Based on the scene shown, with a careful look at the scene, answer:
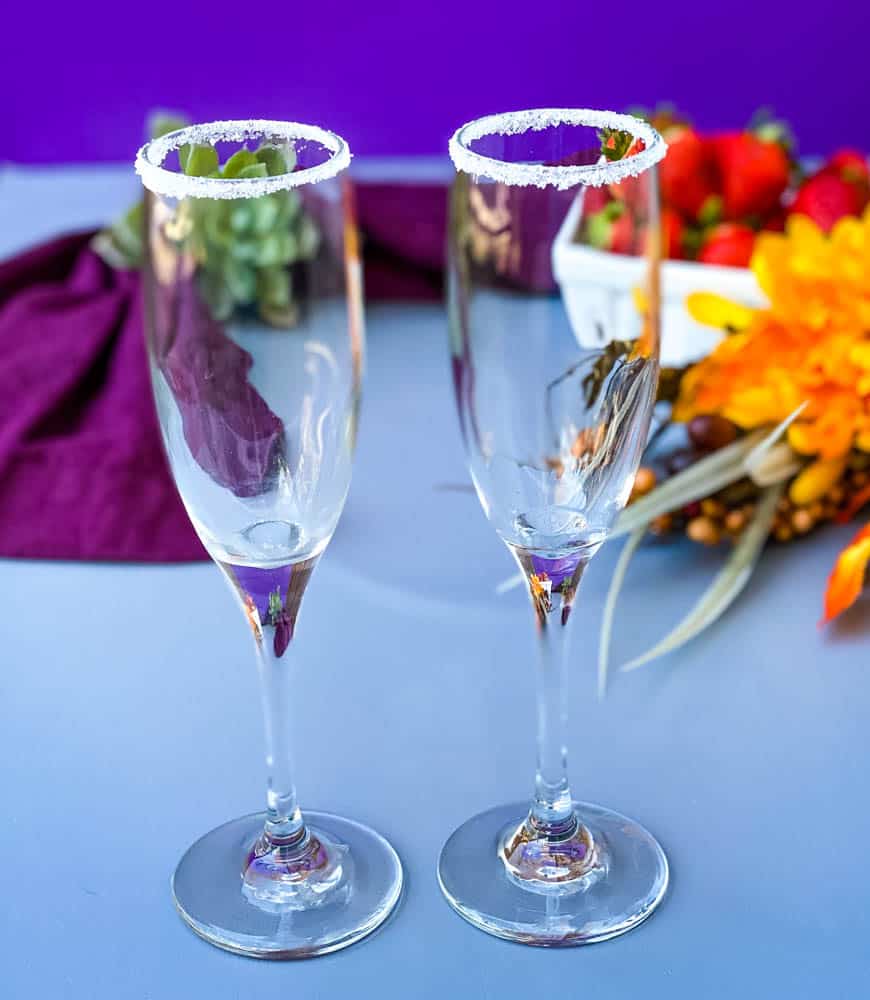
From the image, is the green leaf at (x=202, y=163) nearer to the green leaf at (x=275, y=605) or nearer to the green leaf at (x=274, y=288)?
the green leaf at (x=274, y=288)

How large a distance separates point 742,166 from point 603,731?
26.3 inches

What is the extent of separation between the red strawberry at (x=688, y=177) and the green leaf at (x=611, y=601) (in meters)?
0.47

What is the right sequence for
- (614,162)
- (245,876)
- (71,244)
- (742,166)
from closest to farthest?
(614,162) < (245,876) < (742,166) < (71,244)

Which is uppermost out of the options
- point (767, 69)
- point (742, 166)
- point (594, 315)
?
point (594, 315)

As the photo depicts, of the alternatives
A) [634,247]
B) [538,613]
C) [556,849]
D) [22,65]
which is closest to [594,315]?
[634,247]

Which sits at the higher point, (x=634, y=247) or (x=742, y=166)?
(x=634, y=247)

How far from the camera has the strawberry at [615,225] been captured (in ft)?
1.83

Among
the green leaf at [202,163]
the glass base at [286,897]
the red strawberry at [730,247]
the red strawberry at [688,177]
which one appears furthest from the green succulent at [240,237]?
the red strawberry at [688,177]

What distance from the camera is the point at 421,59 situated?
2.25 metres

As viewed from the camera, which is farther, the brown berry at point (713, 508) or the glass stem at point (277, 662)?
the brown berry at point (713, 508)

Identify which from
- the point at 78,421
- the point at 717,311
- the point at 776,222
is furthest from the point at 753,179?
the point at 78,421

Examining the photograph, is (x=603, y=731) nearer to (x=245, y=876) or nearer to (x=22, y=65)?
(x=245, y=876)

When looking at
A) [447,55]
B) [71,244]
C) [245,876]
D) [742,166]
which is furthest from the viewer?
[447,55]

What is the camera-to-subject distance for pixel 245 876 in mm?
660
